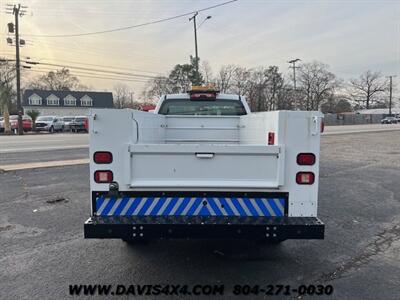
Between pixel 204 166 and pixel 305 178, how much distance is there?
1009mm

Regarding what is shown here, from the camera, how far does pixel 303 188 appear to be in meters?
3.37

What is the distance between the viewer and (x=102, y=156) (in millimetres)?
3369

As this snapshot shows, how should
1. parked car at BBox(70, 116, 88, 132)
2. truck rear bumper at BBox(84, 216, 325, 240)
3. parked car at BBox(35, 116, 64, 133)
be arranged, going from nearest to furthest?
truck rear bumper at BBox(84, 216, 325, 240) < parked car at BBox(70, 116, 88, 132) < parked car at BBox(35, 116, 64, 133)

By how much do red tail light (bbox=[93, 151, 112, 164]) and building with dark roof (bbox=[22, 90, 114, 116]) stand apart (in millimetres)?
79735

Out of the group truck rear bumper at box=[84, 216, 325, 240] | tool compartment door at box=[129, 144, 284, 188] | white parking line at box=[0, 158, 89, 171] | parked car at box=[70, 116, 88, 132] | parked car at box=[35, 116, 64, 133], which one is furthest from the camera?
parked car at box=[35, 116, 64, 133]

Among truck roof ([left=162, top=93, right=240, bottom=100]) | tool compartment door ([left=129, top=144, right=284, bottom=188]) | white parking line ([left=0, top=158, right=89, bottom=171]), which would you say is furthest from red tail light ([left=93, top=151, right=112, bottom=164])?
white parking line ([left=0, top=158, right=89, bottom=171])

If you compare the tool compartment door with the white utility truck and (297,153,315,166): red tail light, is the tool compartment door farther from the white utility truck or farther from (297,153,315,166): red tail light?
(297,153,315,166): red tail light

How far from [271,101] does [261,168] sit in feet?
242

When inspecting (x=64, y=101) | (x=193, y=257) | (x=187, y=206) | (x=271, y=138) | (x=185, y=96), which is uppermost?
(x=64, y=101)

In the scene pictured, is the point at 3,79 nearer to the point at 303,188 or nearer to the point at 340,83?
the point at 303,188

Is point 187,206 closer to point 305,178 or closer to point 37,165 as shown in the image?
point 305,178

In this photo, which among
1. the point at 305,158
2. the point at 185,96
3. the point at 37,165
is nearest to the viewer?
the point at 305,158

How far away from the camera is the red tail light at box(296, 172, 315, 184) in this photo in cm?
337

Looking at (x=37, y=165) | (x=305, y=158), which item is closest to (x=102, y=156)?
(x=305, y=158)
